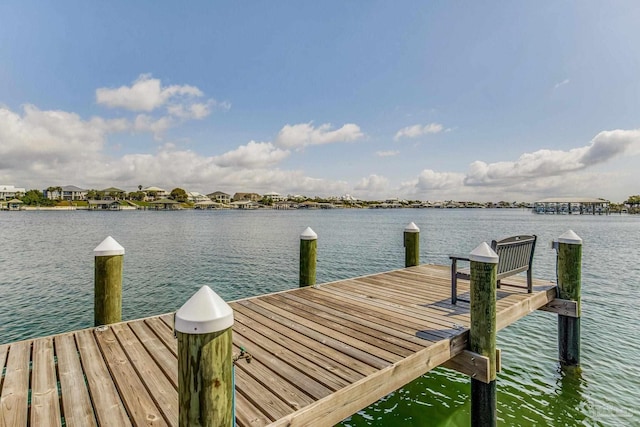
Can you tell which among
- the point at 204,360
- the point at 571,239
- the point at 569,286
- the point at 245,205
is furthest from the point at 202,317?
the point at 245,205

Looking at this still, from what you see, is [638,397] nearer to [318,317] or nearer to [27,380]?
[318,317]

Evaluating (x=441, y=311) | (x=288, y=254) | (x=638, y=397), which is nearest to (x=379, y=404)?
(x=441, y=311)

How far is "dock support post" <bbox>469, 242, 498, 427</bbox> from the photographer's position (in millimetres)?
4059

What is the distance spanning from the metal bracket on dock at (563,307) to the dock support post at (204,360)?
6521 mm

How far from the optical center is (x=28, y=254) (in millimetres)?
21453

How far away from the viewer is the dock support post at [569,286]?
605cm

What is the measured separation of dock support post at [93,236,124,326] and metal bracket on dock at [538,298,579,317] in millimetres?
7504

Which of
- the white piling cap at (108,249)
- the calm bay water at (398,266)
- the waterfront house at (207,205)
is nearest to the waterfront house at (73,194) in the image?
the waterfront house at (207,205)

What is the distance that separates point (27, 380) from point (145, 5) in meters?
17.9

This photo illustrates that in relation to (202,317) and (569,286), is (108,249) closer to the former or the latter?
(202,317)

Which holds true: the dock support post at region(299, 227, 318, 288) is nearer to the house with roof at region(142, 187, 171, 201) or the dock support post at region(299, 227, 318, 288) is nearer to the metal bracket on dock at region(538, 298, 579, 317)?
the metal bracket on dock at region(538, 298, 579, 317)

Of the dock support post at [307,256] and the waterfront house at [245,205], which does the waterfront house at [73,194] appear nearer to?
the waterfront house at [245,205]

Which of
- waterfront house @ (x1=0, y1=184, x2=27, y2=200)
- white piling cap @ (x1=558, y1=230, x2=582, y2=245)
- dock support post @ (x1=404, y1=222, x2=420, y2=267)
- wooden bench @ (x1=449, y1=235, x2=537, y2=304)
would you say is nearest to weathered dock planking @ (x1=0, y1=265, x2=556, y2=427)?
wooden bench @ (x1=449, y1=235, x2=537, y2=304)

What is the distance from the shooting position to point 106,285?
475 cm
